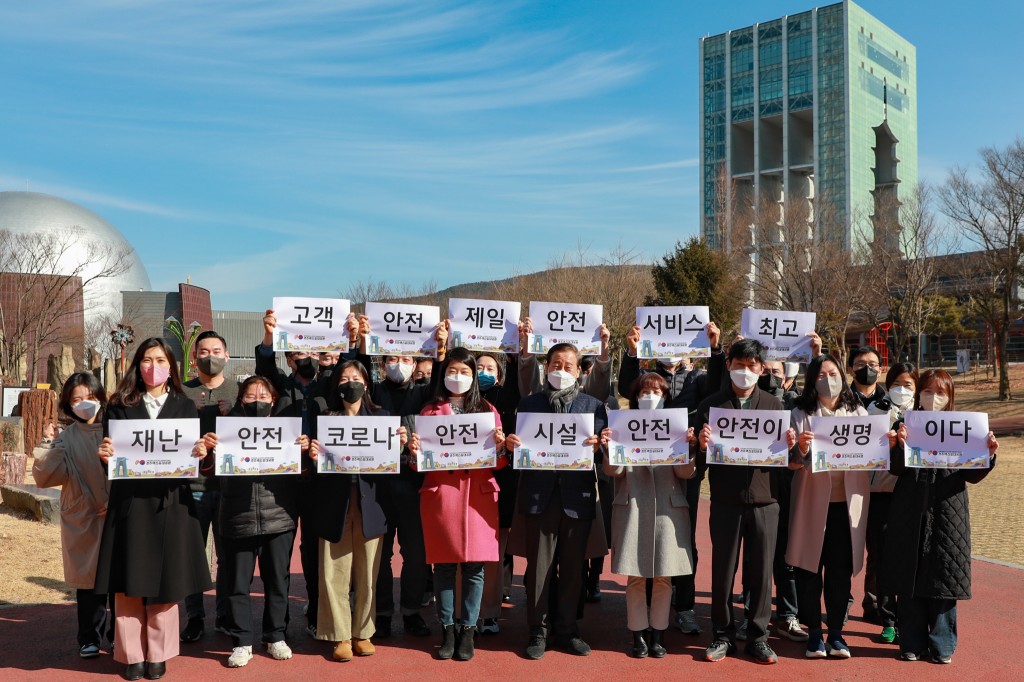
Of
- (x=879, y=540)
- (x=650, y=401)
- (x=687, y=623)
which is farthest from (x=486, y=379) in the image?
(x=879, y=540)

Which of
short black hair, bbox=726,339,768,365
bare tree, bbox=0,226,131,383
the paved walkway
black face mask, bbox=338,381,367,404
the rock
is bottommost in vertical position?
the paved walkway

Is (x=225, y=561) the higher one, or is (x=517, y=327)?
(x=517, y=327)

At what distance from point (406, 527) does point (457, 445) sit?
924mm

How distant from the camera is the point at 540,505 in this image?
6.30 m

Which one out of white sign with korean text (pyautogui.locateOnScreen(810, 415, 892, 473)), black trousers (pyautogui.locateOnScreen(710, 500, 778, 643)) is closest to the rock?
black trousers (pyautogui.locateOnScreen(710, 500, 778, 643))

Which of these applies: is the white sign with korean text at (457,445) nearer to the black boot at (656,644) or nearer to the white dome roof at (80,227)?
the black boot at (656,644)

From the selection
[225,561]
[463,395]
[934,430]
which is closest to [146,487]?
[225,561]

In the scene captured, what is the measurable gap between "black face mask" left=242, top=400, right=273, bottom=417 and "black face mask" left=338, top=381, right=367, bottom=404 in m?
0.56

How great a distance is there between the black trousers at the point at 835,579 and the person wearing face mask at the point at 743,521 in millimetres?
325

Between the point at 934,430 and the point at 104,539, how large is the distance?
5.88m

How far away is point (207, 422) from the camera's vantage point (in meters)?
6.26

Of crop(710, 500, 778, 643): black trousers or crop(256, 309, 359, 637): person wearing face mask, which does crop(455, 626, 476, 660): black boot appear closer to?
crop(256, 309, 359, 637): person wearing face mask

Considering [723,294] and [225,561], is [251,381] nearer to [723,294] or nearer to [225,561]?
[225,561]

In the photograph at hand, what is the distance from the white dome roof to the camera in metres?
66.1
